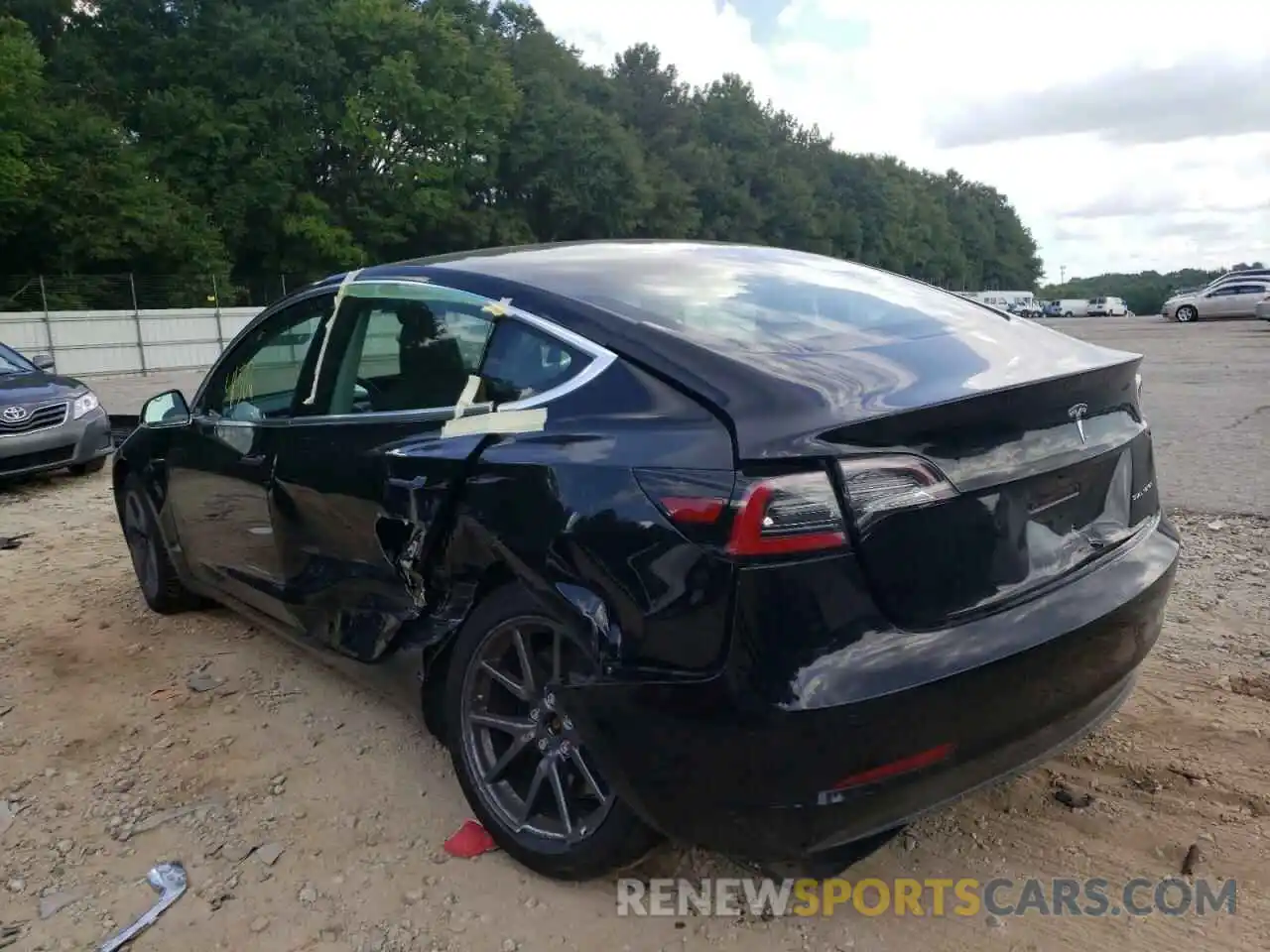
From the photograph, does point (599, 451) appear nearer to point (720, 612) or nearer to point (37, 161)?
point (720, 612)

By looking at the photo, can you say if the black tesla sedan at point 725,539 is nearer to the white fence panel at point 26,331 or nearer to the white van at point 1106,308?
the white fence panel at point 26,331

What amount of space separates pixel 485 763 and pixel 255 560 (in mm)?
1521

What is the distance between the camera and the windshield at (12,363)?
928cm

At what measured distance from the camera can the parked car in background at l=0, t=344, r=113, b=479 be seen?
820cm

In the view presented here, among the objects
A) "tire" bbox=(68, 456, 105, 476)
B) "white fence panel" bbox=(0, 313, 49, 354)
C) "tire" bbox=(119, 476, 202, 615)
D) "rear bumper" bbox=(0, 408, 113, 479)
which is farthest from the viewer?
"white fence panel" bbox=(0, 313, 49, 354)

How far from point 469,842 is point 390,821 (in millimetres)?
314

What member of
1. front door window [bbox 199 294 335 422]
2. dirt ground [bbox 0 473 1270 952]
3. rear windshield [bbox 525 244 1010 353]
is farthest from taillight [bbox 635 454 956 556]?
front door window [bbox 199 294 335 422]

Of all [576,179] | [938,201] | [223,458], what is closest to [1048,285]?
[938,201]

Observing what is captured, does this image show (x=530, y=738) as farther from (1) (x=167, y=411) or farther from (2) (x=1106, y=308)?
(2) (x=1106, y=308)

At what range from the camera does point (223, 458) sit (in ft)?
12.7

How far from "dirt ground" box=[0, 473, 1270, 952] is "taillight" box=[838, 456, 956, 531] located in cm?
101

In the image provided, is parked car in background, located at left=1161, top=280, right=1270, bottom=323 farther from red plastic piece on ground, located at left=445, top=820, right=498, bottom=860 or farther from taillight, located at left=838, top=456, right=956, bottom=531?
red plastic piece on ground, located at left=445, top=820, right=498, bottom=860

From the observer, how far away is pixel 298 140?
39531 mm

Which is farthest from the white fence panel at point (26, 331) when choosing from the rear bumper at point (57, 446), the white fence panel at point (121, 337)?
the rear bumper at point (57, 446)
